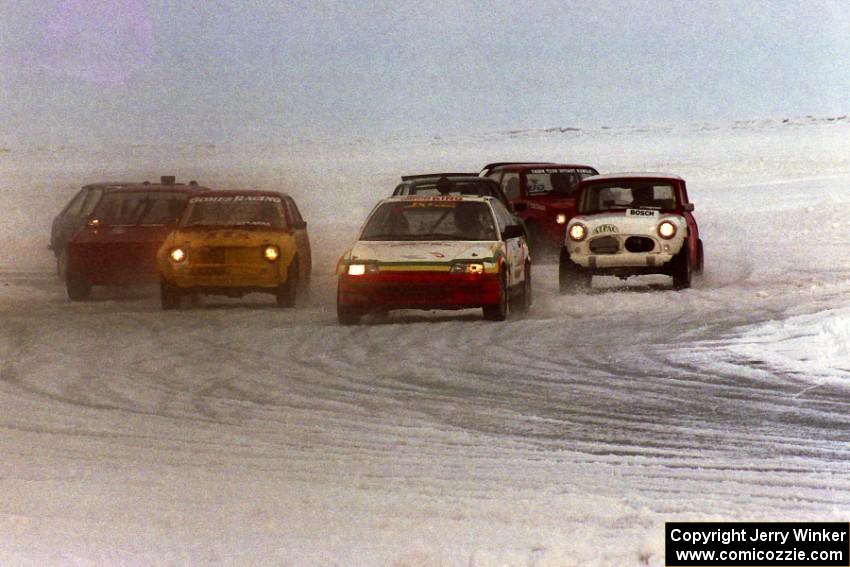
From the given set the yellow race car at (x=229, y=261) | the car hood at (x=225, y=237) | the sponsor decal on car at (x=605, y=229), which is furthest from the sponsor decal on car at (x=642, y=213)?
the car hood at (x=225, y=237)

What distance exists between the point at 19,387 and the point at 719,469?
224 inches

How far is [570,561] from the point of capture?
6.90 m

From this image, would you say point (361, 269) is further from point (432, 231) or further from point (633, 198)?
point (633, 198)

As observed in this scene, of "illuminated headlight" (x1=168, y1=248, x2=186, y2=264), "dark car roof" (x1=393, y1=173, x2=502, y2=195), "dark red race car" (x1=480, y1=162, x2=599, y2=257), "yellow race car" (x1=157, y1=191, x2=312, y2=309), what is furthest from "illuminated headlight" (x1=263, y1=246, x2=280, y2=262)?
"dark red race car" (x1=480, y1=162, x2=599, y2=257)

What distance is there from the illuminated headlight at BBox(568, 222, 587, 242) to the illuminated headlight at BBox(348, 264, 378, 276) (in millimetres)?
4680

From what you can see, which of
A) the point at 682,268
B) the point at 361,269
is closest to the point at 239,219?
the point at 361,269

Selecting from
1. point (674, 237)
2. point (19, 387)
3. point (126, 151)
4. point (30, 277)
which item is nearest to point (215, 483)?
point (19, 387)

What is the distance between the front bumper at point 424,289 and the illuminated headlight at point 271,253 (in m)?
2.41

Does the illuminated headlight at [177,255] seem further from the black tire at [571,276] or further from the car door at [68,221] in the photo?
the black tire at [571,276]

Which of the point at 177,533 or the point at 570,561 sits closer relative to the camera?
the point at 570,561

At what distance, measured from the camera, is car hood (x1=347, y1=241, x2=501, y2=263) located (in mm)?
16797

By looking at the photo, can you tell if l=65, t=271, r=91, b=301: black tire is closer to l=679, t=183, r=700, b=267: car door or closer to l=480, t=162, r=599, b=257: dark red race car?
l=480, t=162, r=599, b=257: dark red race car

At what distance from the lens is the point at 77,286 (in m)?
21.0

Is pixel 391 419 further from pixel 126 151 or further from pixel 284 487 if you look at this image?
pixel 126 151
